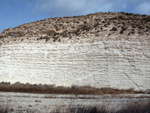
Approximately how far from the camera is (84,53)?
18328 millimetres

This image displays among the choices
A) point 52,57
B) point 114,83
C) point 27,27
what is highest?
point 27,27

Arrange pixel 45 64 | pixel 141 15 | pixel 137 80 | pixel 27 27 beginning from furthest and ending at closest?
pixel 27 27 → pixel 141 15 → pixel 45 64 → pixel 137 80

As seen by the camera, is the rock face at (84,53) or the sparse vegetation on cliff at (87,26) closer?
the rock face at (84,53)

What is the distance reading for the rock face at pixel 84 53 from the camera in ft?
55.5

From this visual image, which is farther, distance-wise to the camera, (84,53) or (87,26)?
(87,26)

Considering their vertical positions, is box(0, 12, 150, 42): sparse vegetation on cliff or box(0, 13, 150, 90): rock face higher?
box(0, 12, 150, 42): sparse vegetation on cliff

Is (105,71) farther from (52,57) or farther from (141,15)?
(141,15)

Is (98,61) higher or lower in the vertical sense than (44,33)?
lower

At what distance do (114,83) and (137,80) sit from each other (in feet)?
5.77

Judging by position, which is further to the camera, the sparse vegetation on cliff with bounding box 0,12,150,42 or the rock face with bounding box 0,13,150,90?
the sparse vegetation on cliff with bounding box 0,12,150,42

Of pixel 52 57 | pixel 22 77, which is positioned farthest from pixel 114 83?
pixel 22 77

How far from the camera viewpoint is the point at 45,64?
19.3 meters

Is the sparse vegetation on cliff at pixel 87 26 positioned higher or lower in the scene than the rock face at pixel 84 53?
higher

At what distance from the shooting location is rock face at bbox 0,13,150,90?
16.9 m
